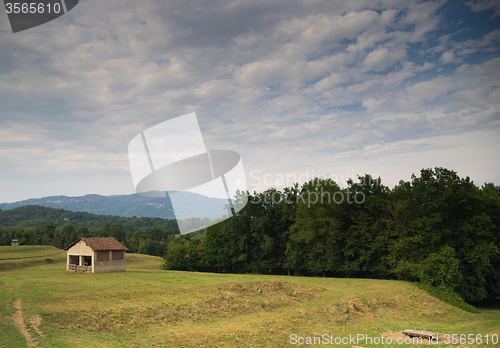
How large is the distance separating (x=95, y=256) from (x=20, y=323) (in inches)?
905

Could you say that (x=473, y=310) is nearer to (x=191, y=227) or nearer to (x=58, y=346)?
(x=191, y=227)

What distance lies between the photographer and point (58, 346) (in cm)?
1258

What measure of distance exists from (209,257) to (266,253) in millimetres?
10634

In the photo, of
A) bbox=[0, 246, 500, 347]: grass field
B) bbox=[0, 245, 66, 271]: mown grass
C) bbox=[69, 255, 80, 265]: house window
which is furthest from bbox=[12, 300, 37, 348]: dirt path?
bbox=[0, 245, 66, 271]: mown grass

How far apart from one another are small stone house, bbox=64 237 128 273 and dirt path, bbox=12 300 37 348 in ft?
62.3

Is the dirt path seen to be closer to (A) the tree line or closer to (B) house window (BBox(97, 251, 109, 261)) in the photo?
(B) house window (BBox(97, 251, 109, 261))

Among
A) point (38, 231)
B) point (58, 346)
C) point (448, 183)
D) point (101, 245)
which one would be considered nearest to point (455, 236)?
point (448, 183)

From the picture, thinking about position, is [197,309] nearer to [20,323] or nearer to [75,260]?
[20,323]

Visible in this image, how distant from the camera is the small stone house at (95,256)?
36344 mm

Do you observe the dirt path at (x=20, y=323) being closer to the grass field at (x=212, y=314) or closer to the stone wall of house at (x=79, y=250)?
the grass field at (x=212, y=314)

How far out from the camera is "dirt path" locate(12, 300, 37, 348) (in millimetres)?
12679

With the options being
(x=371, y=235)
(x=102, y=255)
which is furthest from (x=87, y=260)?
(x=371, y=235)

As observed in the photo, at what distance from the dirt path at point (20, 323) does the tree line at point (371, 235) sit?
3417cm

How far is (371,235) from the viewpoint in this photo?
41.1 m
